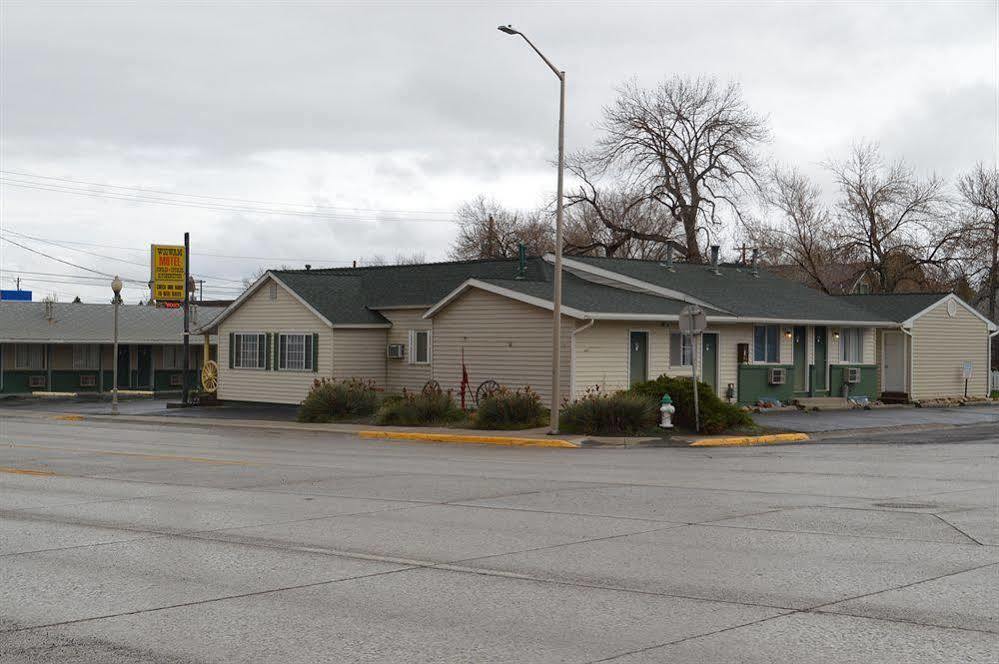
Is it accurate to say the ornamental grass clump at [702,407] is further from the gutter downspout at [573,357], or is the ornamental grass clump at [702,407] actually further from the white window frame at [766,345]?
the white window frame at [766,345]

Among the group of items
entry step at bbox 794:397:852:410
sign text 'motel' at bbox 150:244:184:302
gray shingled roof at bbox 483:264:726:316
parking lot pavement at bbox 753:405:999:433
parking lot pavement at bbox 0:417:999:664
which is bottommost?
parking lot pavement at bbox 0:417:999:664

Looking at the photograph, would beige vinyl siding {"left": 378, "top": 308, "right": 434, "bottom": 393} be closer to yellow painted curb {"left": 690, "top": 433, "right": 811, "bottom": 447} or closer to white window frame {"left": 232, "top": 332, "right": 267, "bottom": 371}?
white window frame {"left": 232, "top": 332, "right": 267, "bottom": 371}

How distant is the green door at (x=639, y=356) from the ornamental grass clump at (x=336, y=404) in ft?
24.9

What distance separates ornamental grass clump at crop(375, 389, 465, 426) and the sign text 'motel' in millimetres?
22334

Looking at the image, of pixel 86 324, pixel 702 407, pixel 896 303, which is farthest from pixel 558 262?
pixel 86 324

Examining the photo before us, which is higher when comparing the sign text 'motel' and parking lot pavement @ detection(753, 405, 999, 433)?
the sign text 'motel'

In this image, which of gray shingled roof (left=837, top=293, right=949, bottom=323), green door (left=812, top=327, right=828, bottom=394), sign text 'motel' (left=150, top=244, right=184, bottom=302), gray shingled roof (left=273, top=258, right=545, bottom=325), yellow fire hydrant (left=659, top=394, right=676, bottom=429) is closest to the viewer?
yellow fire hydrant (left=659, top=394, right=676, bottom=429)

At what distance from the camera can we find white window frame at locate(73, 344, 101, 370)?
5291 cm

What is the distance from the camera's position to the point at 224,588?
361 inches

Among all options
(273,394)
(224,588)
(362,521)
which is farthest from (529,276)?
(224,588)

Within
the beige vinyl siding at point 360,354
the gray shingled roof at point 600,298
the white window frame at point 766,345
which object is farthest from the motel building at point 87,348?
the white window frame at point 766,345

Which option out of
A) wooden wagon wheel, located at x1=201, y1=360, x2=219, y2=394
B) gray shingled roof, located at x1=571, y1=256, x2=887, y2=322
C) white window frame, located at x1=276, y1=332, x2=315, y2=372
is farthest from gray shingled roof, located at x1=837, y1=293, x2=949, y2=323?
wooden wagon wheel, located at x1=201, y1=360, x2=219, y2=394

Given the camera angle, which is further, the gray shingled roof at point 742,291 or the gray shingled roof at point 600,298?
the gray shingled roof at point 742,291

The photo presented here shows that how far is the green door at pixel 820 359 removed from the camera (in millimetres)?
37188
